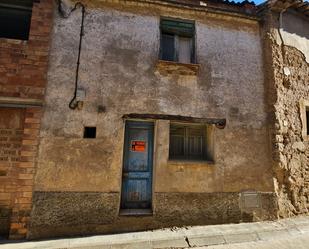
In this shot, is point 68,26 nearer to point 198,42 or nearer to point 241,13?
point 198,42

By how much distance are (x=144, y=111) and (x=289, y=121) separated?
Answer: 3.91 metres

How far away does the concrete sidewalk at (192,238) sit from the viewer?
4023 millimetres

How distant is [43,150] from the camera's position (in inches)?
181

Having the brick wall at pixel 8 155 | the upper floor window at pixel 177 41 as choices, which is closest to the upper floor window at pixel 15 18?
the brick wall at pixel 8 155

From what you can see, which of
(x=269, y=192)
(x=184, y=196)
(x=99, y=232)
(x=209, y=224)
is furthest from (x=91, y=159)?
(x=269, y=192)

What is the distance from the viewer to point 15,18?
→ 5.57m

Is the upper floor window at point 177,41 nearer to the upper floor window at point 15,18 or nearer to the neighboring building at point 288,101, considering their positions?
the neighboring building at point 288,101

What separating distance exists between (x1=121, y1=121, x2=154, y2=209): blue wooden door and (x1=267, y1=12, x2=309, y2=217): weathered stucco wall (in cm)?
319

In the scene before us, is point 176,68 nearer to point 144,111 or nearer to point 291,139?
point 144,111

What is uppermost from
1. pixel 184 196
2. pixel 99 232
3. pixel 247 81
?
pixel 247 81

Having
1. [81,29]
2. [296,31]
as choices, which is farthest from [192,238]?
[296,31]

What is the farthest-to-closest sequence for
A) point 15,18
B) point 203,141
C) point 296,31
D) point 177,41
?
1. point 296,31
2. point 177,41
3. point 203,141
4. point 15,18

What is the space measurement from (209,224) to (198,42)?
173 inches

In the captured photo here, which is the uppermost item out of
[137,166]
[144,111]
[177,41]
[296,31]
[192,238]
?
[296,31]
